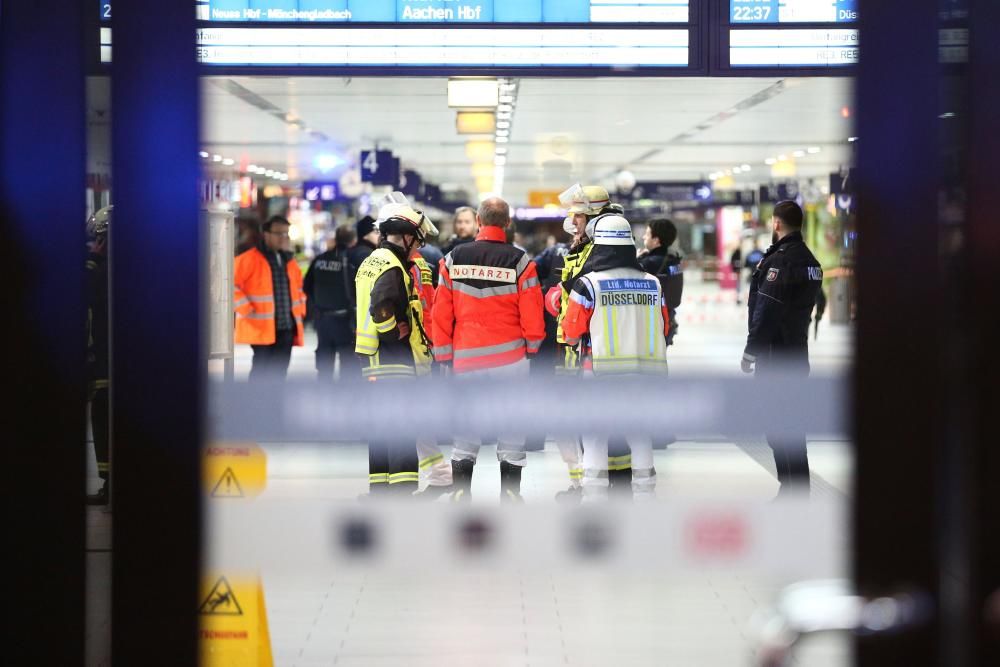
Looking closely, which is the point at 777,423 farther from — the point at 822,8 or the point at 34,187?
the point at 822,8

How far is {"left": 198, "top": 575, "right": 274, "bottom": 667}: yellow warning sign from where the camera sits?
7.34ft

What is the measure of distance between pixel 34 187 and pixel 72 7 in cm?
28

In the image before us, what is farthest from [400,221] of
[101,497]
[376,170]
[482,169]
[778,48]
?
[482,169]

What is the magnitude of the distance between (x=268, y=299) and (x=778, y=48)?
18.5 feet

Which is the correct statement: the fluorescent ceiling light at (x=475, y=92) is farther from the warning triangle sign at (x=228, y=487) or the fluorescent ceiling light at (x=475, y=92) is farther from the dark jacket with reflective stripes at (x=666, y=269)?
the warning triangle sign at (x=228, y=487)

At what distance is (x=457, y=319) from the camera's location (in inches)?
278

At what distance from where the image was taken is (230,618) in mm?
2617

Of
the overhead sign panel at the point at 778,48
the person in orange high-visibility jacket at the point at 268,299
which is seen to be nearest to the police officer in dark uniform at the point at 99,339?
the overhead sign panel at the point at 778,48

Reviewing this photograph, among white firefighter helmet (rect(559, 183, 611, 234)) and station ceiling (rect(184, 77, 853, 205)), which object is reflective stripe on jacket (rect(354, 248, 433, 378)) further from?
station ceiling (rect(184, 77, 853, 205))

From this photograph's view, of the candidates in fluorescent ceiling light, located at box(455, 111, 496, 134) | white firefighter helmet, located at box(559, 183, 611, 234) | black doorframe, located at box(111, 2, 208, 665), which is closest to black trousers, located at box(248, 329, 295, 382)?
white firefighter helmet, located at box(559, 183, 611, 234)

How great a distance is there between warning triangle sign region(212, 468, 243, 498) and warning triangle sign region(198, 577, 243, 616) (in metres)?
0.14

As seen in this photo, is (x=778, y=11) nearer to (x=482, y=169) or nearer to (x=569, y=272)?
(x=569, y=272)

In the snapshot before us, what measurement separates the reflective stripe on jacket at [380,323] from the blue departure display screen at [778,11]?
222 cm

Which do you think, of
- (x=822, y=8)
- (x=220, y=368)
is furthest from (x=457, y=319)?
(x=220, y=368)
